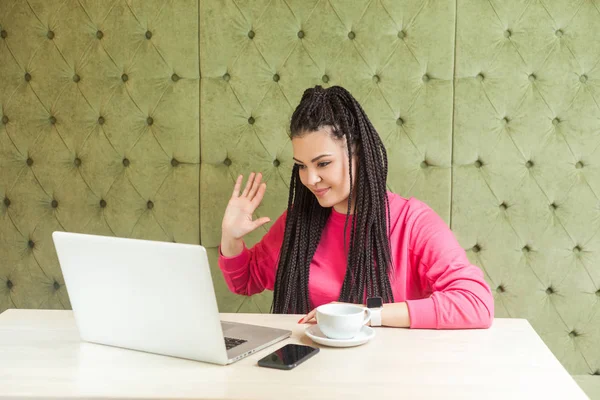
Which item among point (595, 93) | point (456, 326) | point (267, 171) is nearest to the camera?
point (456, 326)

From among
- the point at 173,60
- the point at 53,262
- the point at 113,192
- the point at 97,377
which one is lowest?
the point at 97,377

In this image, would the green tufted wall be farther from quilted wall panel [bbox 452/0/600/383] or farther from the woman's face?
the woman's face

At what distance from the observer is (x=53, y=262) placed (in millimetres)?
2188

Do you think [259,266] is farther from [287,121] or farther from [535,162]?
[535,162]

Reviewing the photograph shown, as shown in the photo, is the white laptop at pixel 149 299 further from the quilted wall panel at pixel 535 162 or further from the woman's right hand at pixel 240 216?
the quilted wall panel at pixel 535 162

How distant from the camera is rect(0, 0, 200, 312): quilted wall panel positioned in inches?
82.1

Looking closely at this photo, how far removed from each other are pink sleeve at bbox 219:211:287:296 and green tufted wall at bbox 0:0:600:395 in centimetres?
16

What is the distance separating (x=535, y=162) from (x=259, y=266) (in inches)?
35.1

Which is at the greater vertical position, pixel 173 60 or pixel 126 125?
pixel 173 60

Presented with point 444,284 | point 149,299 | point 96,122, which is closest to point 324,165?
point 444,284

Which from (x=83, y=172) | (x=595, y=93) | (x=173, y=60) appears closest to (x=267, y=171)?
(x=173, y=60)

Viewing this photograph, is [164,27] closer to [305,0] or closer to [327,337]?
[305,0]

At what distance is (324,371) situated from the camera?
109 centimetres

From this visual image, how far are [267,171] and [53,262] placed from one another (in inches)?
31.7
